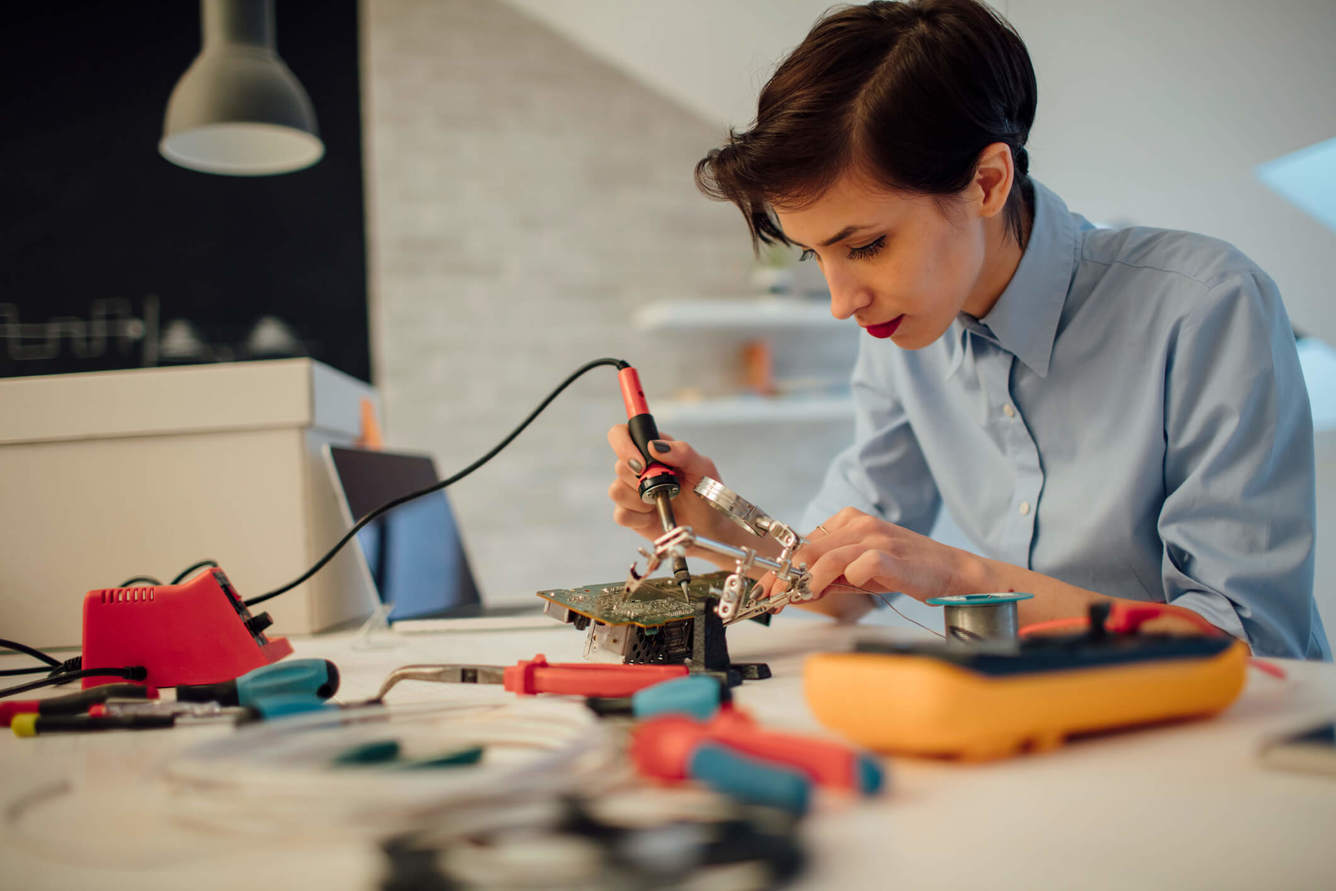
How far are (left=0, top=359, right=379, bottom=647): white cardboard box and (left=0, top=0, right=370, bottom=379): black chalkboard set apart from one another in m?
2.08

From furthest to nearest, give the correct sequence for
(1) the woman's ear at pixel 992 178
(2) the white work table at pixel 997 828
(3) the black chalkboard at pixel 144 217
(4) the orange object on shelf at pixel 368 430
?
(3) the black chalkboard at pixel 144 217
(4) the orange object on shelf at pixel 368 430
(1) the woman's ear at pixel 992 178
(2) the white work table at pixel 997 828

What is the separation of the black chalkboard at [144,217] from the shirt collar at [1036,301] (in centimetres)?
267

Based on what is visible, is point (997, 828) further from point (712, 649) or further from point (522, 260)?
point (522, 260)

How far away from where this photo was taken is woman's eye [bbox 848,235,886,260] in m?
0.91

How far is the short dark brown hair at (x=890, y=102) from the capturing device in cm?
87

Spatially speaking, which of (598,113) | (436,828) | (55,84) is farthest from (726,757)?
(55,84)

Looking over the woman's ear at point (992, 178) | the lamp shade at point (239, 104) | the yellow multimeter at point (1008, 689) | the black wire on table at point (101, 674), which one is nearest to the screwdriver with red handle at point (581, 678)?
the yellow multimeter at point (1008, 689)

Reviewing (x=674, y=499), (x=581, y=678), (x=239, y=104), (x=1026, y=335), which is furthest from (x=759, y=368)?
(x=581, y=678)

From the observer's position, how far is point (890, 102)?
34.0 inches

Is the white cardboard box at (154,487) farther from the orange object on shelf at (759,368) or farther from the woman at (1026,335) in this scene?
the orange object on shelf at (759,368)

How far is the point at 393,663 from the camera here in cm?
83

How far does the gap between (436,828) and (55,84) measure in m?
3.69

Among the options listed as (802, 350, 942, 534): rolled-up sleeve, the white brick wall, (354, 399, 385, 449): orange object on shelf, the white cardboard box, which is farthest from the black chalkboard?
(802, 350, 942, 534): rolled-up sleeve

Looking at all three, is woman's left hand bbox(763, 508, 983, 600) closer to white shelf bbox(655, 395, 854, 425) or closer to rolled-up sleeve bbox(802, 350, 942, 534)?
rolled-up sleeve bbox(802, 350, 942, 534)
